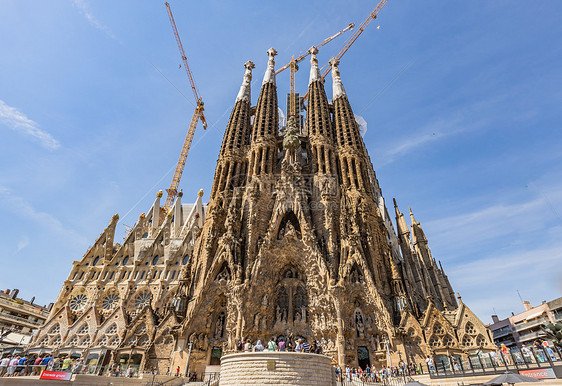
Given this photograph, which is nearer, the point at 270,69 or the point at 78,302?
the point at 78,302

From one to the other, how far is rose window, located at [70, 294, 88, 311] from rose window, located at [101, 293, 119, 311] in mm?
2245

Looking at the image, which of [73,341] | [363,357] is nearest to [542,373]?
[363,357]

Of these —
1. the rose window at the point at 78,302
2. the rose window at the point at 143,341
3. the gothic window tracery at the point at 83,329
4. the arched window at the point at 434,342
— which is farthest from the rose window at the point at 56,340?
the arched window at the point at 434,342

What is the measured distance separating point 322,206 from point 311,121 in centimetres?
1411

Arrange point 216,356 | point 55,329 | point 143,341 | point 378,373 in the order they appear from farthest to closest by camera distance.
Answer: point 55,329, point 143,341, point 216,356, point 378,373

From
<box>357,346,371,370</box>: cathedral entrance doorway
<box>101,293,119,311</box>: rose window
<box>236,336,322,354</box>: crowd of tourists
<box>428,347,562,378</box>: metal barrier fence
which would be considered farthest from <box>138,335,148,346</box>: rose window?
<box>428,347,562,378</box>: metal barrier fence

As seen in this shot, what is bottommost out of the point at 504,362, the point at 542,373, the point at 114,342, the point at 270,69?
the point at 542,373

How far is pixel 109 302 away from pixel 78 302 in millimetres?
3797

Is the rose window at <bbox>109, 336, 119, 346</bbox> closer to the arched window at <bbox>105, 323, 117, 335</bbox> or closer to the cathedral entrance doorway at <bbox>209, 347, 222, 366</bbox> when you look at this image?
the arched window at <bbox>105, 323, 117, 335</bbox>

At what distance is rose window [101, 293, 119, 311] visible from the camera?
1328 inches

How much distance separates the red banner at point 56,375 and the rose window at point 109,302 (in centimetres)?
2081

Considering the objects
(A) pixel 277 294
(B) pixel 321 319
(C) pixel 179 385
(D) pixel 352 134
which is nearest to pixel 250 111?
(D) pixel 352 134

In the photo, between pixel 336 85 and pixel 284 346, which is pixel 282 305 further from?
pixel 336 85

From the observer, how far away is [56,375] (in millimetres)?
14289
